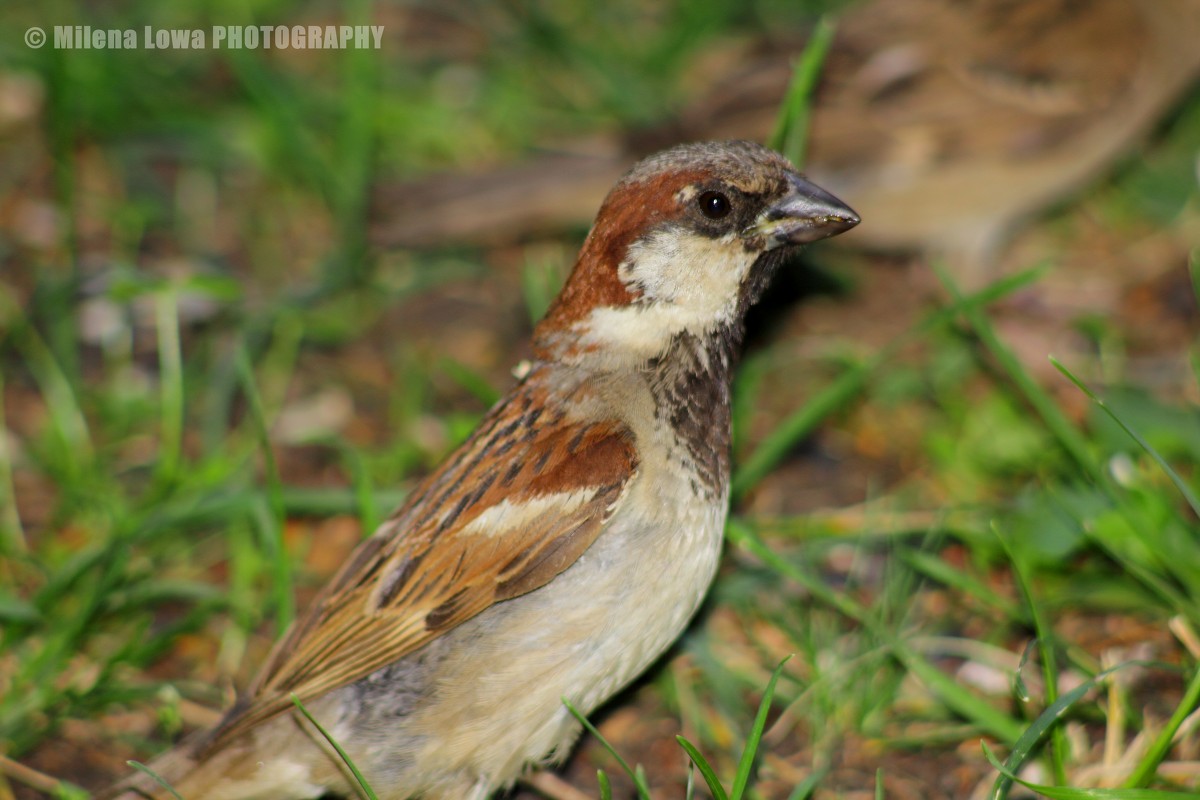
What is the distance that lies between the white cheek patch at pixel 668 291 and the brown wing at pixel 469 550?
8.0 inches

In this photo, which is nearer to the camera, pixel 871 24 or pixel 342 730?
pixel 342 730

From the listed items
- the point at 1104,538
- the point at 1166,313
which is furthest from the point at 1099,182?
the point at 1104,538

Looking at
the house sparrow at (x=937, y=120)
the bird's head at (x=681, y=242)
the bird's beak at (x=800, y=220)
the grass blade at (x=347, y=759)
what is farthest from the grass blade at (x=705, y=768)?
the house sparrow at (x=937, y=120)

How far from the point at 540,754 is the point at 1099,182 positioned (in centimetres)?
371

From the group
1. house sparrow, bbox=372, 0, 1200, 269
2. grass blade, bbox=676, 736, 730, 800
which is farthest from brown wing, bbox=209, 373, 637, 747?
house sparrow, bbox=372, 0, 1200, 269

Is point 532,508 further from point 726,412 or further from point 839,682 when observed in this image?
point 839,682

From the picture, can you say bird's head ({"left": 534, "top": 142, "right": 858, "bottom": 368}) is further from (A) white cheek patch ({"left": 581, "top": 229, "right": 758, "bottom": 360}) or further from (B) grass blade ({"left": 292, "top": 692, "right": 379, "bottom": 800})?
(B) grass blade ({"left": 292, "top": 692, "right": 379, "bottom": 800})

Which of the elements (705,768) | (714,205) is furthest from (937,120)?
(705,768)

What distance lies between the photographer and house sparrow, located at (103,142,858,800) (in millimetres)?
2721

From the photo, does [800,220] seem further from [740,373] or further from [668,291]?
[740,373]

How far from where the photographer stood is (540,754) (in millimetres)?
2867

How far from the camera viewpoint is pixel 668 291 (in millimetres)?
2881

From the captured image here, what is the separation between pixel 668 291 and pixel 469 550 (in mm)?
714

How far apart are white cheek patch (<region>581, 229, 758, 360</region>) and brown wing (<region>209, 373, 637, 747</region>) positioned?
8.0 inches
